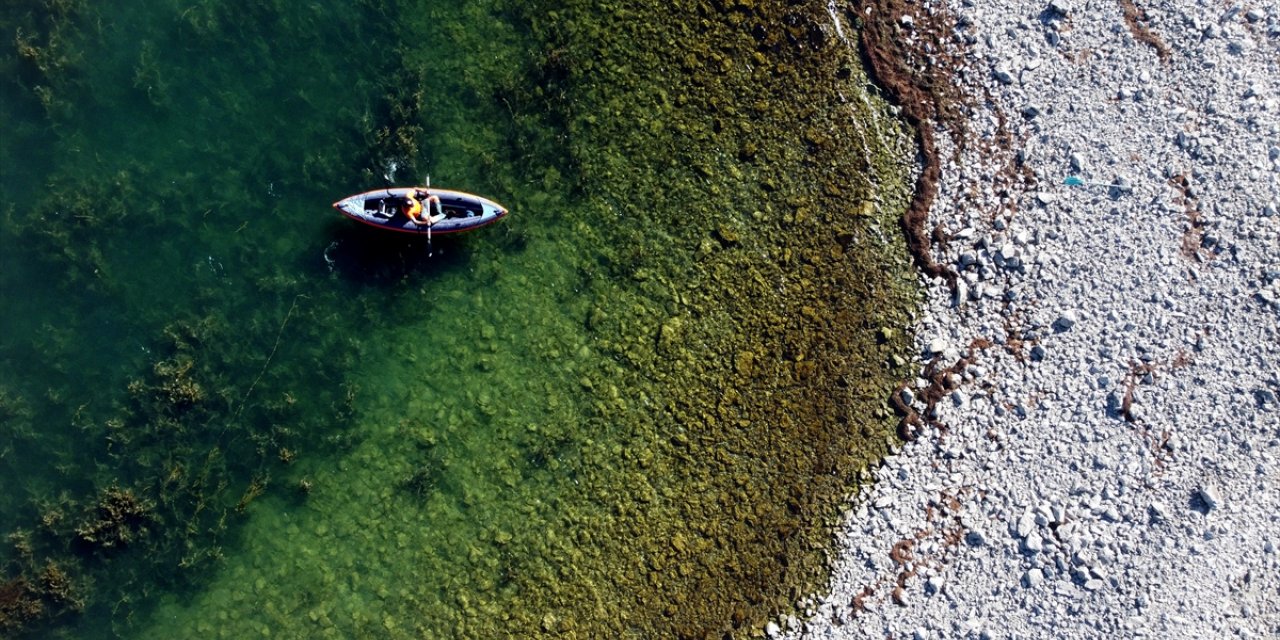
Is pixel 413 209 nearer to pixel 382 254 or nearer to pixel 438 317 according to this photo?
pixel 382 254

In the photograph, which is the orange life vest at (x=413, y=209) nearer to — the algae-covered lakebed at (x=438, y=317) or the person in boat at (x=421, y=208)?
the person in boat at (x=421, y=208)

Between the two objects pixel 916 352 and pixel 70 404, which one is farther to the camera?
pixel 916 352

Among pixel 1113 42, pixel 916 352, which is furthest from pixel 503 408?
pixel 1113 42

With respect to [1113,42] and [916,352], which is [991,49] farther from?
[916,352]

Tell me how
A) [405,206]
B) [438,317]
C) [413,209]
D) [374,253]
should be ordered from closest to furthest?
[413,209], [405,206], [374,253], [438,317]


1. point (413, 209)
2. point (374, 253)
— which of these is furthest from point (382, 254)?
point (413, 209)

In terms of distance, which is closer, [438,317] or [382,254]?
[382,254]
